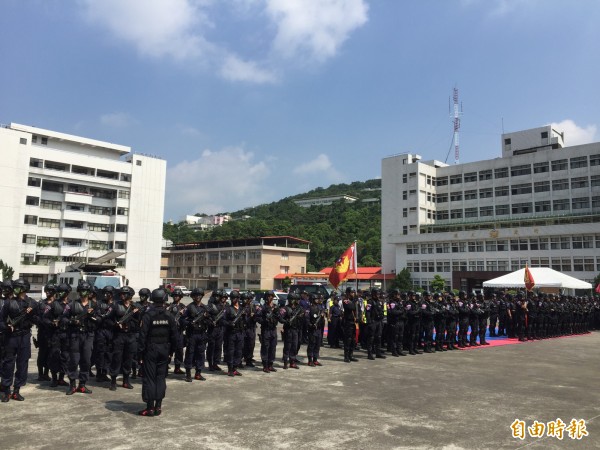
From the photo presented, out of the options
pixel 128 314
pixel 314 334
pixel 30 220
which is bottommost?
pixel 314 334

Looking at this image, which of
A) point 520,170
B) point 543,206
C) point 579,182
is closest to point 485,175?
point 520,170

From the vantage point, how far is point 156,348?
677 centimetres

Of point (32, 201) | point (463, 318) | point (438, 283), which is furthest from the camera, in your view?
→ point (438, 283)

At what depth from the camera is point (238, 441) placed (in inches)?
218

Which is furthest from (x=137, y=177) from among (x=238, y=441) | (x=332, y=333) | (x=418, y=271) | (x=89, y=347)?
(x=238, y=441)

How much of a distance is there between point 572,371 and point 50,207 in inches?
2229

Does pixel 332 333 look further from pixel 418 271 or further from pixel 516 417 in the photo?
pixel 418 271

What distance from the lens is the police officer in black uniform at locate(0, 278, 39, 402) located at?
731cm

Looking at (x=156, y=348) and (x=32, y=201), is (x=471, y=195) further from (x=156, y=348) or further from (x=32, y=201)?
(x=156, y=348)

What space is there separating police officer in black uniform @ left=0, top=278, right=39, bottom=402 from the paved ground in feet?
1.16

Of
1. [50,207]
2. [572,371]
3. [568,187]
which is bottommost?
[572,371]

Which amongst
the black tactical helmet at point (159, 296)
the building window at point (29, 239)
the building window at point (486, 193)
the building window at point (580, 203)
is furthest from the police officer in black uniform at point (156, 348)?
the building window at point (486, 193)

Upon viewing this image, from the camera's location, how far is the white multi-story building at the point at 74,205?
49.7 m

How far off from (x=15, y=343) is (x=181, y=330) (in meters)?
3.05
